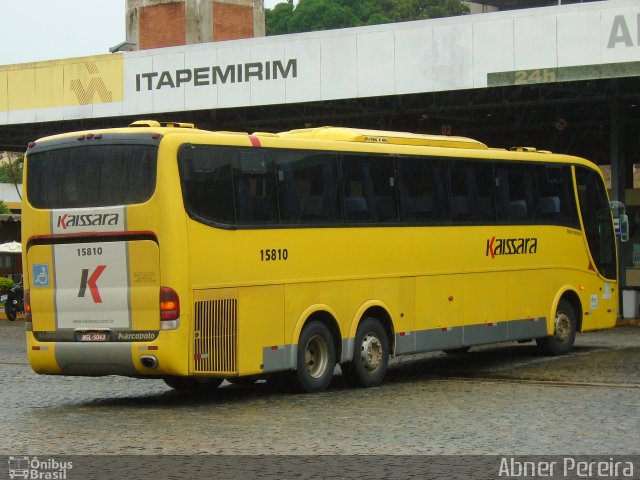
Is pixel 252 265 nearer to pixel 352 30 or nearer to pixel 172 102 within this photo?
pixel 352 30

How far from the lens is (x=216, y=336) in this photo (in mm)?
15227

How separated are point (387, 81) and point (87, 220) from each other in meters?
16.7

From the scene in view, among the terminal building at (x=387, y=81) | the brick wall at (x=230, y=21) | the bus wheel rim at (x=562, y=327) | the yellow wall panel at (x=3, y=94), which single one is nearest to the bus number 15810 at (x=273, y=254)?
the bus wheel rim at (x=562, y=327)

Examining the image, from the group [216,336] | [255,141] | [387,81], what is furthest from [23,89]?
[216,336]

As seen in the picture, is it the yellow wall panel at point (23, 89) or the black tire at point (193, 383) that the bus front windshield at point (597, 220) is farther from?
the yellow wall panel at point (23, 89)

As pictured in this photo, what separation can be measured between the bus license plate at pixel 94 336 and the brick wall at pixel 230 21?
48745 millimetres

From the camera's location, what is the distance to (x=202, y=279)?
49.5 feet

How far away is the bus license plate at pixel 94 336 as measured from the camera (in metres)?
15.1

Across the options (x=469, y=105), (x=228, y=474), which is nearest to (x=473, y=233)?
(x=228, y=474)

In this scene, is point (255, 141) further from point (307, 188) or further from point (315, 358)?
point (315, 358)

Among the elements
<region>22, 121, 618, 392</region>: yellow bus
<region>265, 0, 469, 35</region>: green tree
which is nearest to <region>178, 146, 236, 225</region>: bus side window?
<region>22, 121, 618, 392</region>: yellow bus

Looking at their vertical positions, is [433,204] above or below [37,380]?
above

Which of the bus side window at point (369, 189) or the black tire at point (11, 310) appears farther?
the black tire at point (11, 310)

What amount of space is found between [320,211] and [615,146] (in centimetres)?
1801
